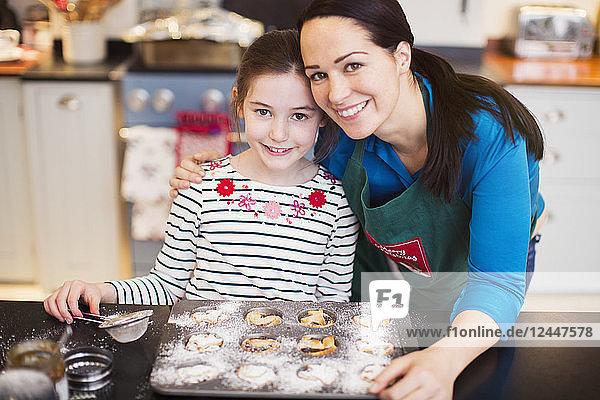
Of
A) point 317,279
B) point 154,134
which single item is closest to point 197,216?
point 317,279

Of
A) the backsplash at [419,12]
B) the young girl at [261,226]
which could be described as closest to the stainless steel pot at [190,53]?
the backsplash at [419,12]

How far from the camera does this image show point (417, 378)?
82 centimetres

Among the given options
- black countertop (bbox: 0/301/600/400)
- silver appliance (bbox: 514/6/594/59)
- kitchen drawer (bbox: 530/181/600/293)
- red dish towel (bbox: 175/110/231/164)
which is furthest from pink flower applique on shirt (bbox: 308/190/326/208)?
silver appliance (bbox: 514/6/594/59)

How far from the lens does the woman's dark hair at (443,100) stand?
3.40ft

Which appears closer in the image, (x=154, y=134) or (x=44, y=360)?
(x=44, y=360)

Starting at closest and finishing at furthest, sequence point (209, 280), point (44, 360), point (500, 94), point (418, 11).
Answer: point (44, 360) → point (500, 94) → point (209, 280) → point (418, 11)

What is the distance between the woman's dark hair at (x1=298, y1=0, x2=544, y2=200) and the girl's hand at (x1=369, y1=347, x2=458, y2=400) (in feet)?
1.22

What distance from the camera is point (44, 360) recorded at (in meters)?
0.75

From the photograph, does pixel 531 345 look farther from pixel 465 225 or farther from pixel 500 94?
pixel 500 94

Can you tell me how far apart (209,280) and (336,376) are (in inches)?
18.9

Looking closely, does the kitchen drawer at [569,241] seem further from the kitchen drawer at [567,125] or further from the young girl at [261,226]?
the young girl at [261,226]

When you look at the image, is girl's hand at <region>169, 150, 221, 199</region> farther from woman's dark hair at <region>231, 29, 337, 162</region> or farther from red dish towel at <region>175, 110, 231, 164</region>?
red dish towel at <region>175, 110, 231, 164</region>

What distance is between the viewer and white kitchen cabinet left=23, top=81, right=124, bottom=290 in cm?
231

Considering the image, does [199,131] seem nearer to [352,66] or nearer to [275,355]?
[352,66]
